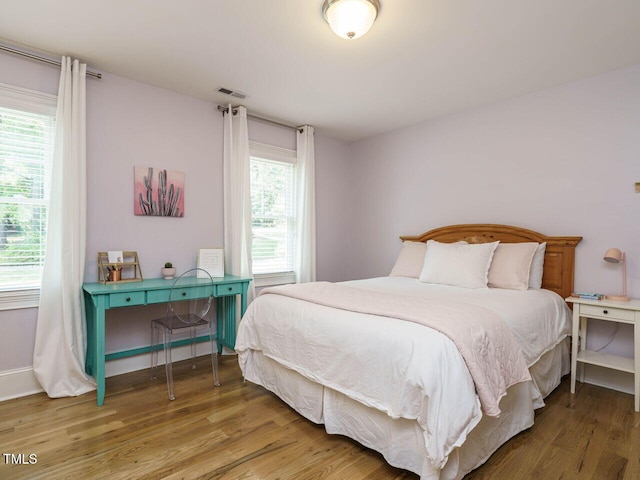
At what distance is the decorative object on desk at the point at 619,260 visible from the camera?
254cm

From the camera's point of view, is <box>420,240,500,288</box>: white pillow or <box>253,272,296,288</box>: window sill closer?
<box>420,240,500,288</box>: white pillow

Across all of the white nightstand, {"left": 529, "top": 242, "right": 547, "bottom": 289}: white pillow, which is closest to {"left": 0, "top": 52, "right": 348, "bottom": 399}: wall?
{"left": 529, "top": 242, "right": 547, "bottom": 289}: white pillow

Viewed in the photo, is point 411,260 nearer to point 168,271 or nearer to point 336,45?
point 336,45

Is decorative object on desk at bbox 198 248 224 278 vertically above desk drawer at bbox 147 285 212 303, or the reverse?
decorative object on desk at bbox 198 248 224 278

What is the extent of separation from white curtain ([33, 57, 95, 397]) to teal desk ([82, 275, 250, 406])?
9 centimetres

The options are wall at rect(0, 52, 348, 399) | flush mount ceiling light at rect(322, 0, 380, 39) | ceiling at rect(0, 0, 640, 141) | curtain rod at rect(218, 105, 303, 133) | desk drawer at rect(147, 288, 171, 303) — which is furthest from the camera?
curtain rod at rect(218, 105, 303, 133)

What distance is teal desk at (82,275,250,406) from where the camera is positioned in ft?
8.01

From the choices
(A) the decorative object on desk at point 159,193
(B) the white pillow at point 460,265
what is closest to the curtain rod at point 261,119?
(A) the decorative object on desk at point 159,193

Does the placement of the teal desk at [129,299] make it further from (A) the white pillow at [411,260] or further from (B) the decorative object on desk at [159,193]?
(A) the white pillow at [411,260]

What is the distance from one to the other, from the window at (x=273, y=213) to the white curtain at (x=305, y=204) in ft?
0.30

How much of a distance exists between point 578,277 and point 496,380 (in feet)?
5.95

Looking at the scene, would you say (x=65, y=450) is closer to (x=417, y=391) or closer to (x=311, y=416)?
(x=311, y=416)

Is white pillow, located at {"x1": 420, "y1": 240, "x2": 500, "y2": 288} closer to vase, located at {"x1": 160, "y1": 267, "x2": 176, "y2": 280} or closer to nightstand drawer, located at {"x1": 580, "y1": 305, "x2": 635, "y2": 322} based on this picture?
nightstand drawer, located at {"x1": 580, "y1": 305, "x2": 635, "y2": 322}

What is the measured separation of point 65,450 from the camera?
6.24 feet
